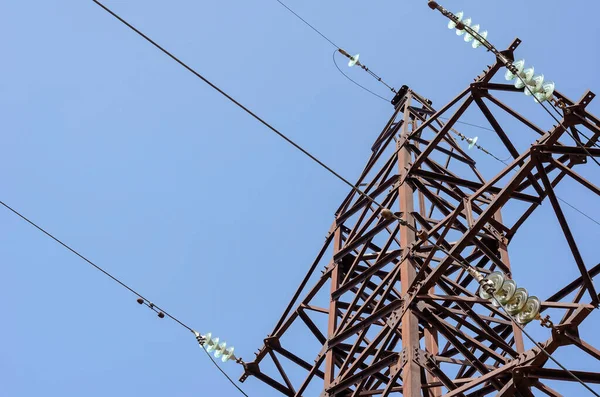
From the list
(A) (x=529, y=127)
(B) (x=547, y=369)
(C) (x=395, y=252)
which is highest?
(A) (x=529, y=127)

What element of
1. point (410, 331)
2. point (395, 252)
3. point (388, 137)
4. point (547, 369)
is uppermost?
point (388, 137)

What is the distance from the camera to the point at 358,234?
1781 centimetres

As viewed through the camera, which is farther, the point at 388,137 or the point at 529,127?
the point at 388,137

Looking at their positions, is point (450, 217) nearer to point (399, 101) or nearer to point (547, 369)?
point (547, 369)

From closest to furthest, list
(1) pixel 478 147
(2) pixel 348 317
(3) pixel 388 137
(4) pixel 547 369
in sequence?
(4) pixel 547 369, (2) pixel 348 317, (3) pixel 388 137, (1) pixel 478 147

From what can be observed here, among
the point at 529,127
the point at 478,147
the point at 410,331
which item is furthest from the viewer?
the point at 478,147

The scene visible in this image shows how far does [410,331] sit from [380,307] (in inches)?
59.6

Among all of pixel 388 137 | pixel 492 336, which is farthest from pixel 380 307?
pixel 388 137

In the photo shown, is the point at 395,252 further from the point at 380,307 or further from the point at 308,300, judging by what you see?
the point at 308,300

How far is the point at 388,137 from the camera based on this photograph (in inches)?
776

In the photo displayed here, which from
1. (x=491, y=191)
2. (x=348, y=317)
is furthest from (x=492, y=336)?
(x=491, y=191)

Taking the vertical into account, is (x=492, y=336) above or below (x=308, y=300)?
below

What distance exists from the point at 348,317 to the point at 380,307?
3.69 ft

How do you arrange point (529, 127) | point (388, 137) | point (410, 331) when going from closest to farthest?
point (410, 331)
point (529, 127)
point (388, 137)
